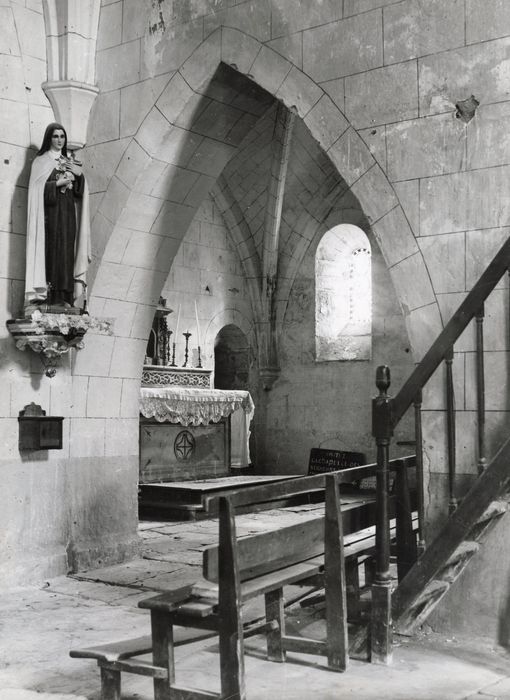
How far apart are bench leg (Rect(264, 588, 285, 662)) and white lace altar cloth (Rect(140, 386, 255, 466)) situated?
5087 millimetres

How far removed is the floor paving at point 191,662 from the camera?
11.7 ft

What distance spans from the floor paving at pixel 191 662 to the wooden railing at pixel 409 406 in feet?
0.84

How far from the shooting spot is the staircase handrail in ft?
13.5

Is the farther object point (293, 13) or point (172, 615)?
point (293, 13)

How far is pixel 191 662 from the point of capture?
399 centimetres

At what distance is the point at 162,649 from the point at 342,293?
9780mm

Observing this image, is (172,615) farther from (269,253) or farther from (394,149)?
(269,253)

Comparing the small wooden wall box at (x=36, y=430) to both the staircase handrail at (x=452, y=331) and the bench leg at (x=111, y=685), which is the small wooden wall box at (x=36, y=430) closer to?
the bench leg at (x=111, y=685)

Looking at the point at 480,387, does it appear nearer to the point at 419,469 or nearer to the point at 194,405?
the point at 419,469

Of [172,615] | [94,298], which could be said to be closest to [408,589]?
[172,615]

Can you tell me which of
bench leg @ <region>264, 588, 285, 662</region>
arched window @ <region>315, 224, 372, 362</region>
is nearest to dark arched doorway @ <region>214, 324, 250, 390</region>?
arched window @ <region>315, 224, 372, 362</region>

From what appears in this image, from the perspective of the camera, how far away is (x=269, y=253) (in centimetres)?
1267

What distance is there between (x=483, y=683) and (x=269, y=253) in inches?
375

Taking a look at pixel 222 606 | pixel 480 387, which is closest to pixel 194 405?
pixel 480 387
